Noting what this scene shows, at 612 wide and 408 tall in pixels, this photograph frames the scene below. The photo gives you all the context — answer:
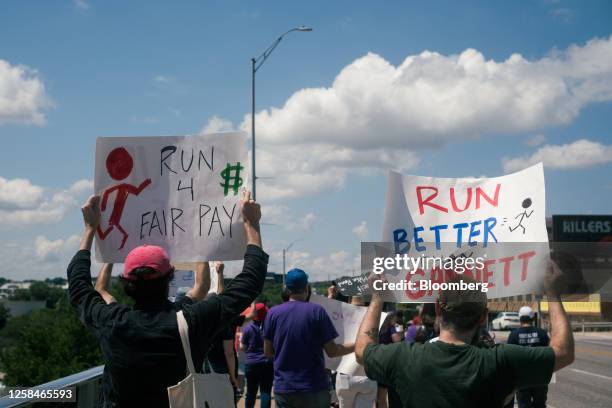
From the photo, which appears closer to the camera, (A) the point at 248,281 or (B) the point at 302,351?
(A) the point at 248,281

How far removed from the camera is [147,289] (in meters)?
3.36

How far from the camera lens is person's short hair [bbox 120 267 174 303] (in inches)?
132

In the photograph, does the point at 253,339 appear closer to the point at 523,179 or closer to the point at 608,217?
the point at 523,179

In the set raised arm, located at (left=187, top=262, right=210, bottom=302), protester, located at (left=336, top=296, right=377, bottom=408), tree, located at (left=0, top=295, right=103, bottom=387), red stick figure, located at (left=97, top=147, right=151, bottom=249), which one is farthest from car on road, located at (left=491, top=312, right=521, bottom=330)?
raised arm, located at (left=187, top=262, right=210, bottom=302)

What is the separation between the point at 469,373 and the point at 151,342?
→ 1328 mm

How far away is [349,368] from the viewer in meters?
7.94

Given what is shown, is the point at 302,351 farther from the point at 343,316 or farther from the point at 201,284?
the point at 201,284

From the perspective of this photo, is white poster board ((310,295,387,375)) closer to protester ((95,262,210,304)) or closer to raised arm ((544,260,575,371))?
protester ((95,262,210,304))

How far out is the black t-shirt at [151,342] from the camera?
10.6 ft

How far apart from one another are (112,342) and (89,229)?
0.90 meters

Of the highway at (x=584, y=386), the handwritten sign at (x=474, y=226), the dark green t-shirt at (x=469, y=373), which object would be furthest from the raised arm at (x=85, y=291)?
the highway at (x=584, y=386)

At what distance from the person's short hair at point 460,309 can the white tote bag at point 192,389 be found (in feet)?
3.34

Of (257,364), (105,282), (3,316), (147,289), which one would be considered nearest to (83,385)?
(105,282)

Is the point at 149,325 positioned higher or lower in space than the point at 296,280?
lower
